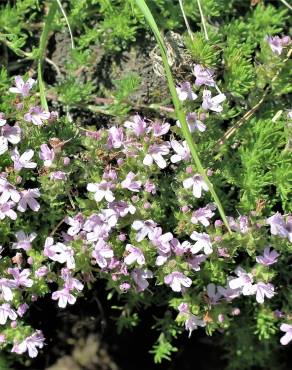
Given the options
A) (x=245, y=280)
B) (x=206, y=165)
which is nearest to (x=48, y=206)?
(x=206, y=165)

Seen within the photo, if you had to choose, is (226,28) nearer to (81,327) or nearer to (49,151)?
(49,151)

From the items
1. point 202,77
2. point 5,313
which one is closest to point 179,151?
point 202,77

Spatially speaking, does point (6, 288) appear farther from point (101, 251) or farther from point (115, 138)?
point (115, 138)

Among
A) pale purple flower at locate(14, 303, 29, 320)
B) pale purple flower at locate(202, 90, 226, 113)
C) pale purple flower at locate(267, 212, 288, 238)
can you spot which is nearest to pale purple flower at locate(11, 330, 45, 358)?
pale purple flower at locate(14, 303, 29, 320)

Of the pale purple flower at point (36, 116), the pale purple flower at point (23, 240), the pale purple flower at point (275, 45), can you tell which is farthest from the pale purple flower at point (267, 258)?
the pale purple flower at point (36, 116)

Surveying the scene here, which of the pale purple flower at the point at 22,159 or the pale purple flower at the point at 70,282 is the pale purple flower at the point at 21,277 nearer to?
the pale purple flower at the point at 70,282
